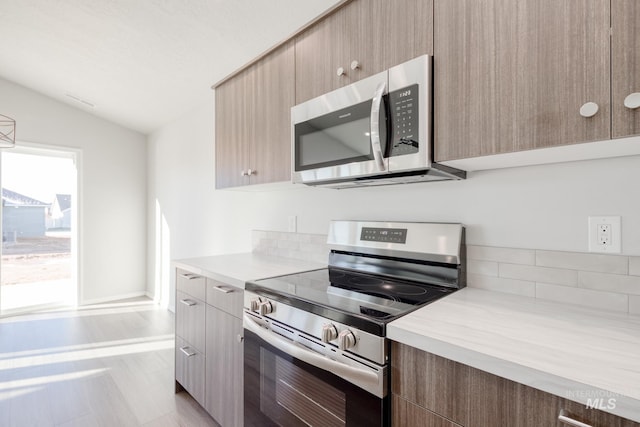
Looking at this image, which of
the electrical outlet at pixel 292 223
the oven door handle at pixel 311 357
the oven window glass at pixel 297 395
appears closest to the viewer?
the oven door handle at pixel 311 357

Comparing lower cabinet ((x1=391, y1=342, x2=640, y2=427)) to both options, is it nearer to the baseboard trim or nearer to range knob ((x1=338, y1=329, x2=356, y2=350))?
range knob ((x1=338, y1=329, x2=356, y2=350))

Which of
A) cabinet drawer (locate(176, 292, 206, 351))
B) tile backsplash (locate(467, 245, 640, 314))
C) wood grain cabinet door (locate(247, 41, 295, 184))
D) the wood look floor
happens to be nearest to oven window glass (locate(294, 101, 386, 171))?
wood grain cabinet door (locate(247, 41, 295, 184))

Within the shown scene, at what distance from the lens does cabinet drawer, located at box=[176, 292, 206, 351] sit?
6.08 ft

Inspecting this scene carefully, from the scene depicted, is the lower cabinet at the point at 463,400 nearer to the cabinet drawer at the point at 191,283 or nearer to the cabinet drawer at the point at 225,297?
the cabinet drawer at the point at 225,297

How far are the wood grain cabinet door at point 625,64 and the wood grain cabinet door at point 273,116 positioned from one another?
1246mm

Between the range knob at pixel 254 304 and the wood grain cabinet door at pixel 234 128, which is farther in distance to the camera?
the wood grain cabinet door at pixel 234 128

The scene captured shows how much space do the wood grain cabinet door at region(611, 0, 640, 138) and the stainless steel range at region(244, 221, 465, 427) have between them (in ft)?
2.16

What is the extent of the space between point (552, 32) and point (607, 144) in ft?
1.13

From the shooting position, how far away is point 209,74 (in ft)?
8.79

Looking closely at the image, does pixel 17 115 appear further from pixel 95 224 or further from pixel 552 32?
pixel 552 32

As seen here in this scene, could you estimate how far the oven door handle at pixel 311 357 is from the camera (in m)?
0.94

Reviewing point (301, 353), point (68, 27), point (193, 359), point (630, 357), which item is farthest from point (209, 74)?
point (630, 357)

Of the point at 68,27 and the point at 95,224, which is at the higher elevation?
the point at 68,27

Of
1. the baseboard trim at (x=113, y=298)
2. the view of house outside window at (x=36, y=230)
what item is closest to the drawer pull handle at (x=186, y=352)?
the baseboard trim at (x=113, y=298)
